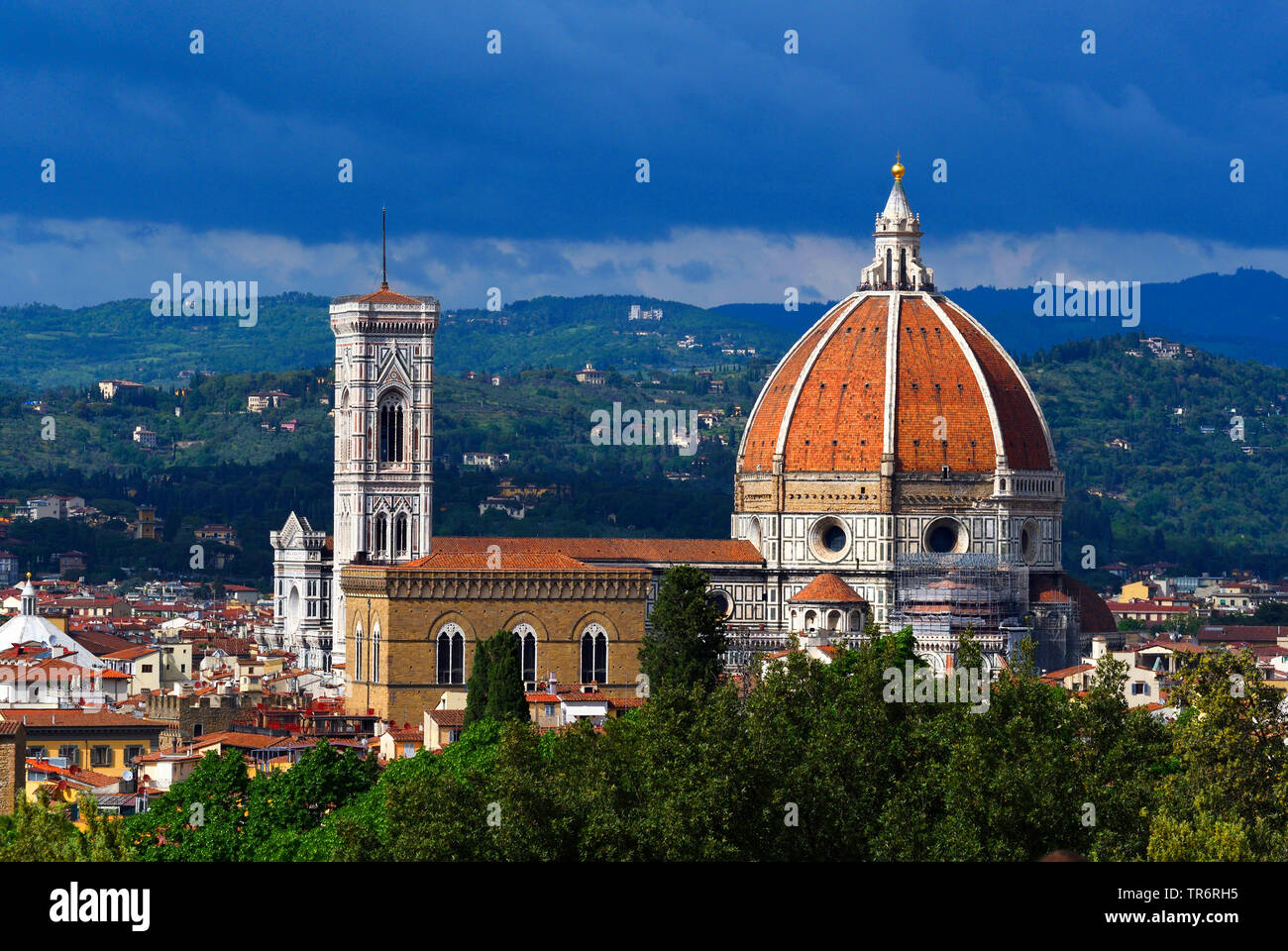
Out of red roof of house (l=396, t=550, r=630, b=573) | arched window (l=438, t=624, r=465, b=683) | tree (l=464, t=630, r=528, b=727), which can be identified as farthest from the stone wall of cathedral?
tree (l=464, t=630, r=528, b=727)

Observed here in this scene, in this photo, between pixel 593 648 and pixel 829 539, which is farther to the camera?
pixel 829 539

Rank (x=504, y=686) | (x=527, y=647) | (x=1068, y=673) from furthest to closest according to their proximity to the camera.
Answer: (x=527, y=647), (x=1068, y=673), (x=504, y=686)

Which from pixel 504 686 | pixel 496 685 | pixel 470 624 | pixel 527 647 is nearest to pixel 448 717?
pixel 496 685

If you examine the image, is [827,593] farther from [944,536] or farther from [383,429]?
[383,429]

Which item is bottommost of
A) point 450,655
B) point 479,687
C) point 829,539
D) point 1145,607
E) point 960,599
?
point 479,687

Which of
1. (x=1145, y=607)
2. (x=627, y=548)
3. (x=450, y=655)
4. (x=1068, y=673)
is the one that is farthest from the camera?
(x=1145, y=607)

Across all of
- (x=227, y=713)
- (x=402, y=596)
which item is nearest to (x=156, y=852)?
(x=227, y=713)
